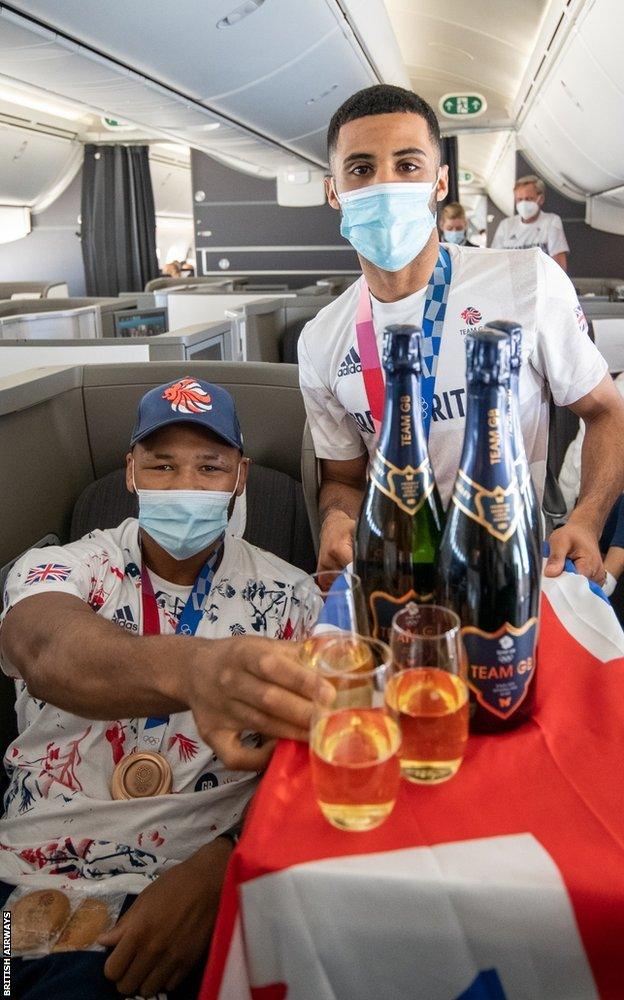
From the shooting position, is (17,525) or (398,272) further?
(17,525)

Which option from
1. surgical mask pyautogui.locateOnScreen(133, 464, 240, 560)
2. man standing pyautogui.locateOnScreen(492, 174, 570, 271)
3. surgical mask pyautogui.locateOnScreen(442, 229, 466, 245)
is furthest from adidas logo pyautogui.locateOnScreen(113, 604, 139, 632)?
surgical mask pyautogui.locateOnScreen(442, 229, 466, 245)

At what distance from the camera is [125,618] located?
5.68 feet

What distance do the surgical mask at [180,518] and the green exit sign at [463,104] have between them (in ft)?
30.3

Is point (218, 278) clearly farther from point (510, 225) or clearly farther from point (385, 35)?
point (385, 35)

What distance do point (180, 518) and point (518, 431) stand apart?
97 centimetres

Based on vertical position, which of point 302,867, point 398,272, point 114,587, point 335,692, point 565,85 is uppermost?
point 565,85

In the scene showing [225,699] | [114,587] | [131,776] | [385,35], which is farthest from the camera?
[385,35]

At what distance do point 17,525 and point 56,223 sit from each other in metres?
13.1

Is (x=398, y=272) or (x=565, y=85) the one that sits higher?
(x=565, y=85)

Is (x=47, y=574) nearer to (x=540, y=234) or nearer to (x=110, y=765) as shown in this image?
(x=110, y=765)

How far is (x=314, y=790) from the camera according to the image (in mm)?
814

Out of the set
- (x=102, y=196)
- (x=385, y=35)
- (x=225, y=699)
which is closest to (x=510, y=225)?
(x=385, y=35)

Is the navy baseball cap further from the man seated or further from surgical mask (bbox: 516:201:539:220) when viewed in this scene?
surgical mask (bbox: 516:201:539:220)

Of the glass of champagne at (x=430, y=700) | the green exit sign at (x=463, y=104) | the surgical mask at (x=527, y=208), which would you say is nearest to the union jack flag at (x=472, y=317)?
the glass of champagne at (x=430, y=700)
